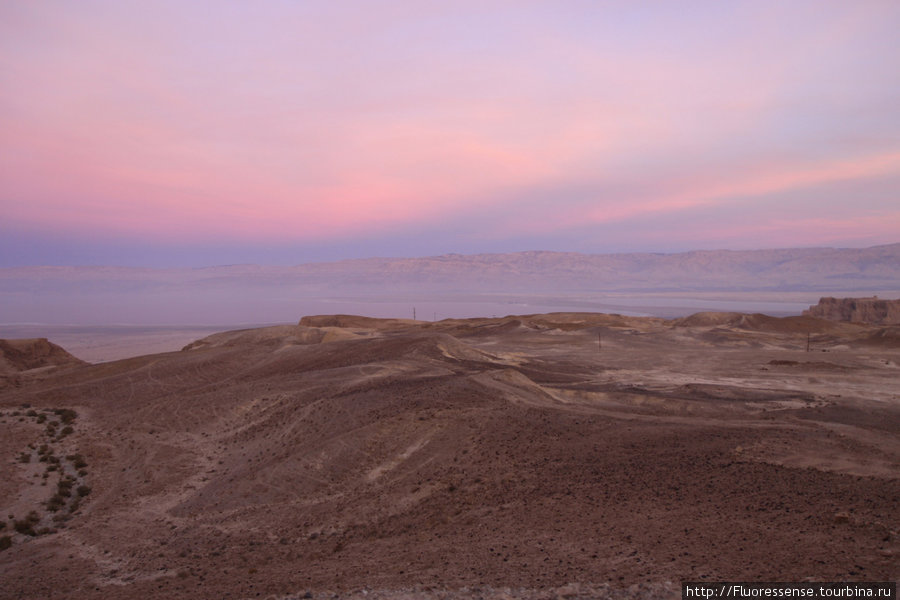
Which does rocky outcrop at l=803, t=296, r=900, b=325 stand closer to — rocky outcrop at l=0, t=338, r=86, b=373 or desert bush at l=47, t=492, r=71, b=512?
rocky outcrop at l=0, t=338, r=86, b=373

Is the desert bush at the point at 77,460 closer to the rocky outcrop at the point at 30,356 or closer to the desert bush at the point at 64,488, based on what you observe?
the desert bush at the point at 64,488

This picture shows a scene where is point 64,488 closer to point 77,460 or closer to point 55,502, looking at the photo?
point 55,502

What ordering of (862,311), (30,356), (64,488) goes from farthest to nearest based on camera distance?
(862,311) < (30,356) < (64,488)

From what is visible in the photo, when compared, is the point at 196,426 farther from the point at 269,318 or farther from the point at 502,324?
the point at 269,318

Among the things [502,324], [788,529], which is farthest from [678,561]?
[502,324]

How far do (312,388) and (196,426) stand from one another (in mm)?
3830

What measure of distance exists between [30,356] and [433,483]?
39.4 meters

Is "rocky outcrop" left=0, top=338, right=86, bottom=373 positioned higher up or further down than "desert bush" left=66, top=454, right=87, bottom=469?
higher up

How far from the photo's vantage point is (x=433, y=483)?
11250 millimetres

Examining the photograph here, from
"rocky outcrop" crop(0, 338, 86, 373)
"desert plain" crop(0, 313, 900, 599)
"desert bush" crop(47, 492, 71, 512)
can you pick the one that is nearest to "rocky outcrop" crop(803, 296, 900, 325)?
"desert plain" crop(0, 313, 900, 599)

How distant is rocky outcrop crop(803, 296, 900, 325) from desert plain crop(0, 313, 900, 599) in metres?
59.3

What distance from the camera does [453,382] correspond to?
17.8m

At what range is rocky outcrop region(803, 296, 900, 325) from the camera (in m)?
71.7

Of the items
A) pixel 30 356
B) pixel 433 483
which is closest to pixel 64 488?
pixel 433 483
